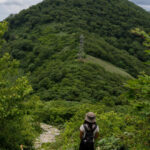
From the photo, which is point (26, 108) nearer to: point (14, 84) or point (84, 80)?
point (14, 84)

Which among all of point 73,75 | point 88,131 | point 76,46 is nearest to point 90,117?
point 88,131

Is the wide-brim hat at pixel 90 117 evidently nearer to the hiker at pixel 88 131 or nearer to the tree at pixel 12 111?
the hiker at pixel 88 131

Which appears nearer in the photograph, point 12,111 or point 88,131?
point 88,131

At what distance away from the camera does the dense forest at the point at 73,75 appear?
878 cm

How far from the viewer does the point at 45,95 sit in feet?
134

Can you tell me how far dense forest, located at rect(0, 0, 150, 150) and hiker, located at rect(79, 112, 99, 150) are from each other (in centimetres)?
110

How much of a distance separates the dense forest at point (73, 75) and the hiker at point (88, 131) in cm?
110

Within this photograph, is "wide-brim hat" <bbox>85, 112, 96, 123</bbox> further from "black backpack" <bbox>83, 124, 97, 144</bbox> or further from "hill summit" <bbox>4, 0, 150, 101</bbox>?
"hill summit" <bbox>4, 0, 150, 101</bbox>

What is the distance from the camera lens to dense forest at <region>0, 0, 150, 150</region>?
28.8ft

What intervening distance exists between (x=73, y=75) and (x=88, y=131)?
40499mm

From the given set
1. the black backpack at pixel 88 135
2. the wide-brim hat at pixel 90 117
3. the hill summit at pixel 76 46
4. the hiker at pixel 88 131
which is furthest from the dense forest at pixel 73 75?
the black backpack at pixel 88 135

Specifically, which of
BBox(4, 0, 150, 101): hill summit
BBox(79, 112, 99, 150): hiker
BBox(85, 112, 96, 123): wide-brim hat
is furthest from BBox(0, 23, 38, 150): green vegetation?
BBox(4, 0, 150, 101): hill summit

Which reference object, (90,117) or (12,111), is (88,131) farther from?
(12,111)

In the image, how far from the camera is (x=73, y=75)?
47219mm
